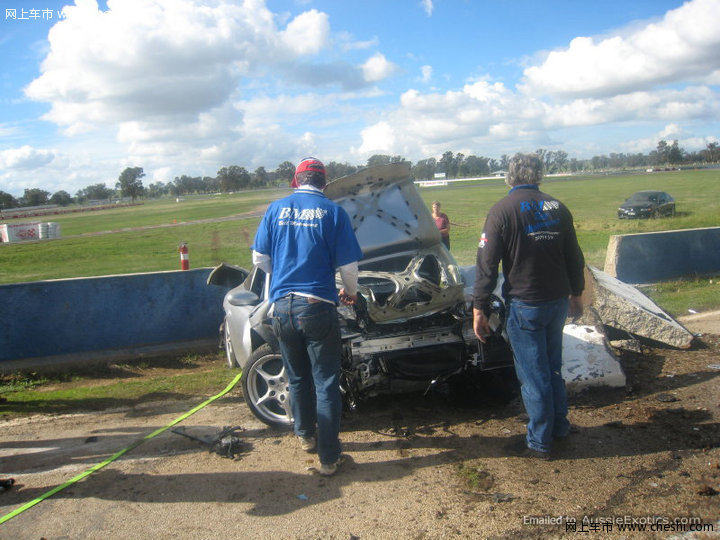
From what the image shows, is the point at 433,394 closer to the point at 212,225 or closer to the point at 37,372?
the point at 37,372

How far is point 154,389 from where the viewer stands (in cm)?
593

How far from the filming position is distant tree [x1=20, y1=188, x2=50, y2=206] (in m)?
73.6

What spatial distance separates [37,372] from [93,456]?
3126mm

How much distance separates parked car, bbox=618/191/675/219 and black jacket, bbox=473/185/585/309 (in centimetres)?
2540

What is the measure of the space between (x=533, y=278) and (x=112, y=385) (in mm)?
5030

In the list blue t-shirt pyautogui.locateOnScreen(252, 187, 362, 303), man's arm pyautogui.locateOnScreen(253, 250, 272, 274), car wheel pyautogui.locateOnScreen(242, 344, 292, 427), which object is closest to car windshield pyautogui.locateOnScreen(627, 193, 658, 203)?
car wheel pyautogui.locateOnScreen(242, 344, 292, 427)

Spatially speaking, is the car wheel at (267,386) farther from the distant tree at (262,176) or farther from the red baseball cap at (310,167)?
the distant tree at (262,176)

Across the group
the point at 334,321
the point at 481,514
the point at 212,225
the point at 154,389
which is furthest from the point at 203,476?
the point at 212,225

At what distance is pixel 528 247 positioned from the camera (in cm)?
348

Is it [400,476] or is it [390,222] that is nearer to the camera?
[400,476]

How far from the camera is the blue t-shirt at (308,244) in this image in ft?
11.5

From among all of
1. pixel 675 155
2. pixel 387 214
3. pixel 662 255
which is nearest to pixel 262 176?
pixel 662 255

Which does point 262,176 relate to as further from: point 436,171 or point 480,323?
point 436,171

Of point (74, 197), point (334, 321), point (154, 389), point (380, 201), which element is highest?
point (74, 197)
